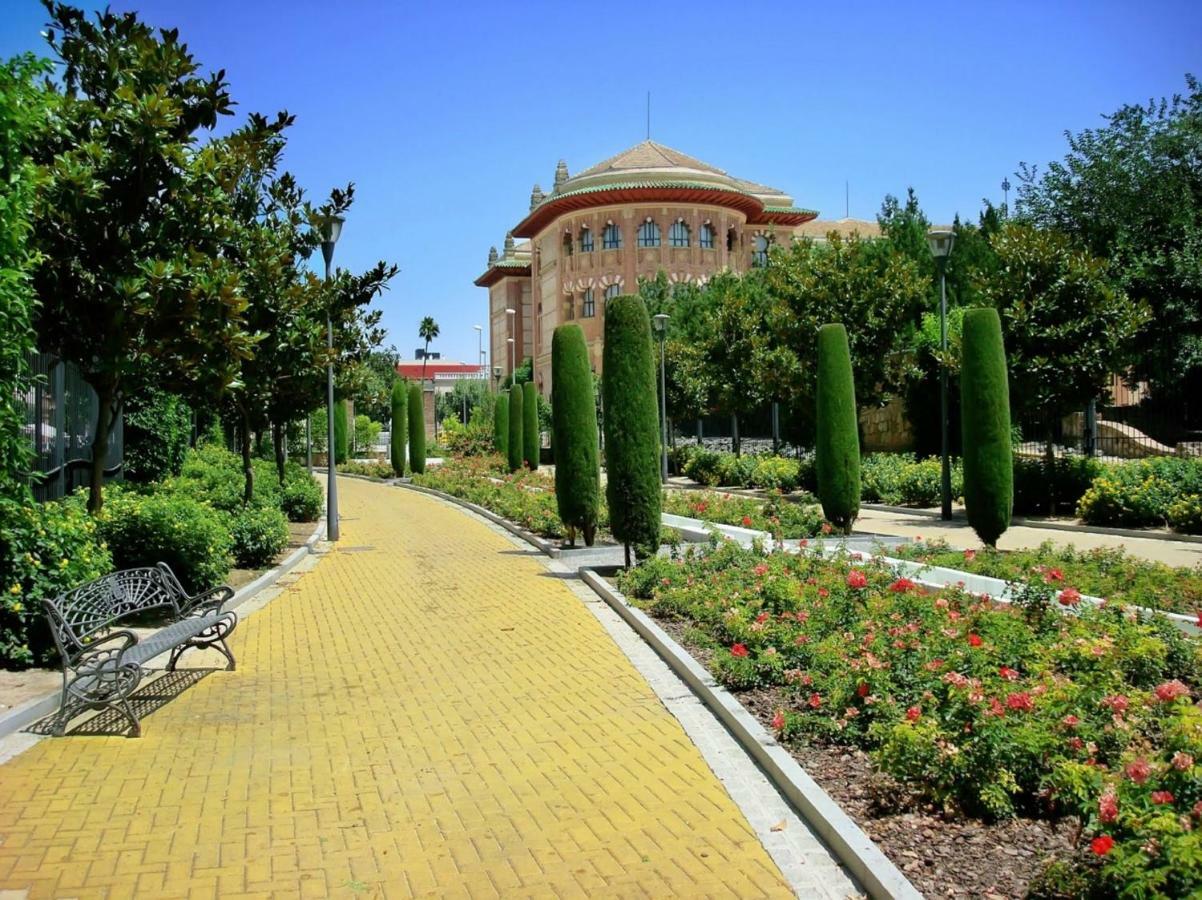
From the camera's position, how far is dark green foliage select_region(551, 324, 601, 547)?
53.8 feet

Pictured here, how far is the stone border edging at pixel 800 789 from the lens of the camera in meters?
4.41

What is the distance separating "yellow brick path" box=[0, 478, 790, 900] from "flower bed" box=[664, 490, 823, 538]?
772cm

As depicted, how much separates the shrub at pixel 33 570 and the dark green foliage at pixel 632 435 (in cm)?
679

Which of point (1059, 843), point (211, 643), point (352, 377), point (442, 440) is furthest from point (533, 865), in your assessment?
point (442, 440)

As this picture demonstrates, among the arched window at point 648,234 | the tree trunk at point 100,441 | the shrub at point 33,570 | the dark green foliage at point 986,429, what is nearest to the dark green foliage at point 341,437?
the arched window at point 648,234

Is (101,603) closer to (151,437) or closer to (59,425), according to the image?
(59,425)

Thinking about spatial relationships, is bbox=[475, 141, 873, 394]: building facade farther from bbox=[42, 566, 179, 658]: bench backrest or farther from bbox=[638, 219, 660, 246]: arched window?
bbox=[42, 566, 179, 658]: bench backrest

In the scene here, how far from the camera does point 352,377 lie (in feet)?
114

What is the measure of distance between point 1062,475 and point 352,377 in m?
22.2

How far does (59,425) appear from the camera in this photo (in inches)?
605

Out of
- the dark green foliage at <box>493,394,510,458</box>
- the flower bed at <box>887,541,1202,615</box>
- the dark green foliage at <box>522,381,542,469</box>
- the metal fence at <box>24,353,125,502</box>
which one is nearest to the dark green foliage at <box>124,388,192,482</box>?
the metal fence at <box>24,353,125,502</box>

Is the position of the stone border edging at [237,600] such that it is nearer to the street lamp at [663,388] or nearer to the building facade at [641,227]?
the street lamp at [663,388]

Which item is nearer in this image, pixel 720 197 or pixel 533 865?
pixel 533 865

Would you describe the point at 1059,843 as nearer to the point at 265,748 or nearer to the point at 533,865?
the point at 533,865
